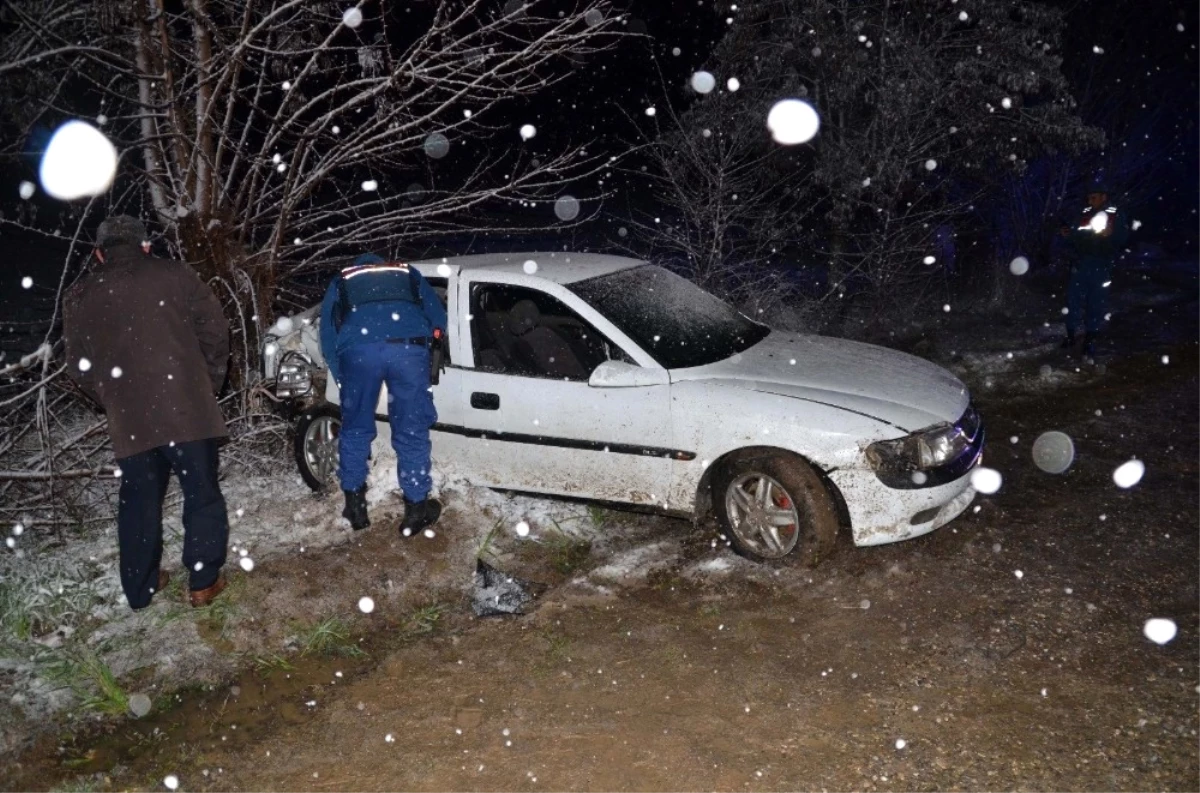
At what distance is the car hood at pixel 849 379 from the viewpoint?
14.4 ft

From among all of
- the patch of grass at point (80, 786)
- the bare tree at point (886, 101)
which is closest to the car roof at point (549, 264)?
the patch of grass at point (80, 786)

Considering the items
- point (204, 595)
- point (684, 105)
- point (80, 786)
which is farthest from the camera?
point (684, 105)

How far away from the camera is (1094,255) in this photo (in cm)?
865

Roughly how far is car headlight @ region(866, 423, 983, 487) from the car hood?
0.21 feet

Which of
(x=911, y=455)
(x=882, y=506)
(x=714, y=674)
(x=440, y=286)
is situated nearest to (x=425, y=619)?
(x=714, y=674)

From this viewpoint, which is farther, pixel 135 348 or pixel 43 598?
pixel 43 598

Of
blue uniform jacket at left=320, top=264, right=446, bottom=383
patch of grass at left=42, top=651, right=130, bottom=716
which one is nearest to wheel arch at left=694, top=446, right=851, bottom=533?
blue uniform jacket at left=320, top=264, right=446, bottom=383

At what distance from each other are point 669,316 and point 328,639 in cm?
256

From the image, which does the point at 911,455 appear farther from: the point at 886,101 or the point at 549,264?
the point at 886,101

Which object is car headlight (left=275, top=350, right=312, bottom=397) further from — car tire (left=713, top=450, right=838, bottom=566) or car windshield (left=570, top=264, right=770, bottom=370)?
car tire (left=713, top=450, right=838, bottom=566)

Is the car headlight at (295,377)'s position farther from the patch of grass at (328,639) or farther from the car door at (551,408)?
the patch of grass at (328,639)

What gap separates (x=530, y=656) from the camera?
152 inches

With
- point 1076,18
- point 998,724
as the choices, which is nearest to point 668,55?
point 1076,18

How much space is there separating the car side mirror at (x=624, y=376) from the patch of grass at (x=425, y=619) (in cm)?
141
